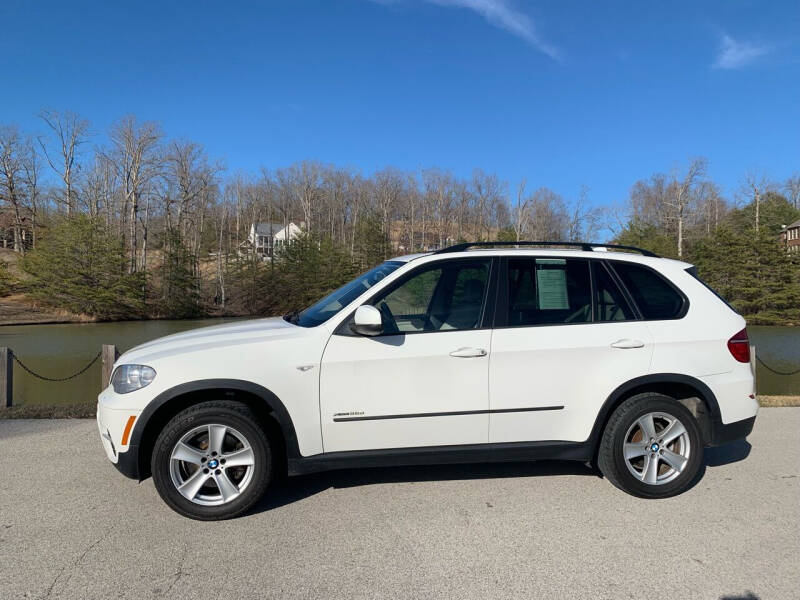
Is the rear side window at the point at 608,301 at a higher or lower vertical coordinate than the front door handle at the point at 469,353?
higher

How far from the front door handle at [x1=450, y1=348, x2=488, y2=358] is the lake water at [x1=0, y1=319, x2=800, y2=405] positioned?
977 centimetres

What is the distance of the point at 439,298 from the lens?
13.6ft

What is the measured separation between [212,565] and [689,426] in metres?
3.46

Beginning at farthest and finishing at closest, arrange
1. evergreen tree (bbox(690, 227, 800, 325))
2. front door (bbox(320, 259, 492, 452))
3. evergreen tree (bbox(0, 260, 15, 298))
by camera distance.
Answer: evergreen tree (bbox(690, 227, 800, 325))
evergreen tree (bbox(0, 260, 15, 298))
front door (bbox(320, 259, 492, 452))

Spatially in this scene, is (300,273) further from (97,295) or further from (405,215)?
(405,215)

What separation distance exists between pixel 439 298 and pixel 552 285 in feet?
2.92

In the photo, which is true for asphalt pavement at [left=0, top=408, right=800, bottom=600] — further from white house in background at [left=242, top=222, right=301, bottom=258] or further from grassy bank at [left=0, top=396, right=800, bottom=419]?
white house in background at [left=242, top=222, right=301, bottom=258]

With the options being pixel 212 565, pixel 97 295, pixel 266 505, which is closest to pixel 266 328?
pixel 266 505

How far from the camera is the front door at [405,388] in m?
3.68

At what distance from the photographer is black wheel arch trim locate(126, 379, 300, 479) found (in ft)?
11.7

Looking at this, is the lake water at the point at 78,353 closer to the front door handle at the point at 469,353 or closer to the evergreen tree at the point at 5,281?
the evergreen tree at the point at 5,281

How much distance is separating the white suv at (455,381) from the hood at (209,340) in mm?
21

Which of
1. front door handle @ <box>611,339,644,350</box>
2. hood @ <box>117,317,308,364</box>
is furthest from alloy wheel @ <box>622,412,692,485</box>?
hood @ <box>117,317,308,364</box>

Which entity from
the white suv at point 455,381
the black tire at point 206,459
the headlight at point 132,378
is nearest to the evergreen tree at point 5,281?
the white suv at point 455,381
